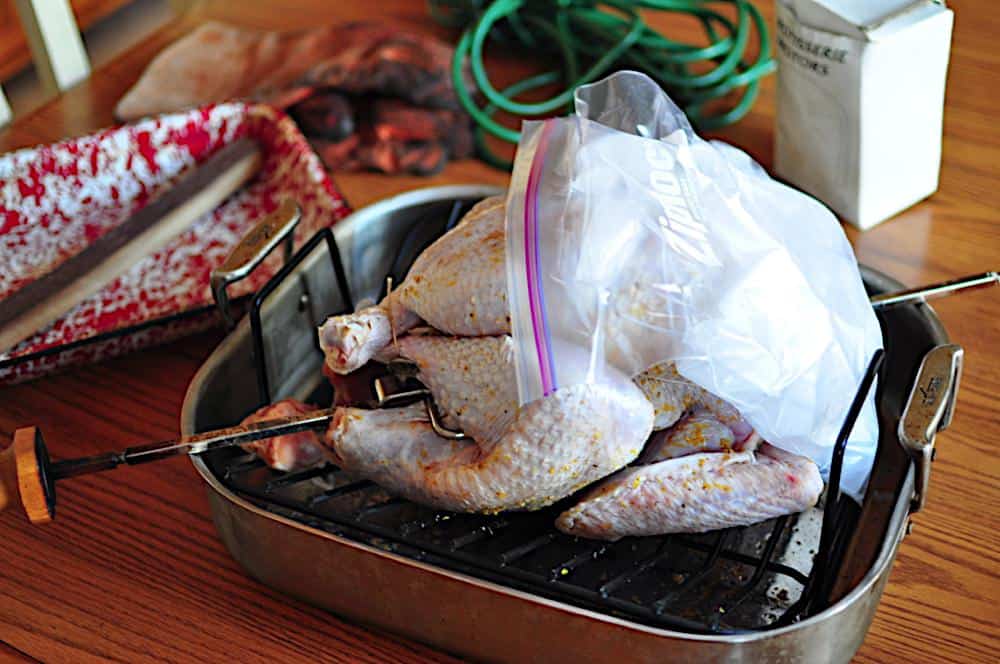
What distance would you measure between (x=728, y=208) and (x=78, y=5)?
1761 millimetres

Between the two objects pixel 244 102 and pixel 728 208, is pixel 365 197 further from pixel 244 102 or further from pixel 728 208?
pixel 728 208

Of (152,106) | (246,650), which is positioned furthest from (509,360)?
(152,106)

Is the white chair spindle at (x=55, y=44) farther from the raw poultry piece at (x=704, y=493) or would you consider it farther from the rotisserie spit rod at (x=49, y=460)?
the raw poultry piece at (x=704, y=493)

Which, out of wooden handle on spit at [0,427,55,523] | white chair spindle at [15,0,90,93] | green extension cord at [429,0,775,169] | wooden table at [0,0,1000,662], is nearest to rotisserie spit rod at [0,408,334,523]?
wooden handle on spit at [0,427,55,523]

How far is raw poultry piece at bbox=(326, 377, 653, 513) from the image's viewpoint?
63cm

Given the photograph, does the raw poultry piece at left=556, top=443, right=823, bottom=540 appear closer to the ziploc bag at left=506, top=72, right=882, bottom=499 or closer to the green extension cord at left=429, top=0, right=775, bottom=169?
the ziploc bag at left=506, top=72, right=882, bottom=499

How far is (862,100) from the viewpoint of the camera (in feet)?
2.99

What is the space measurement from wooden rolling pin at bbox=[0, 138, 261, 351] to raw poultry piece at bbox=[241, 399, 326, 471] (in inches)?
9.7

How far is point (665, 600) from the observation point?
604 mm

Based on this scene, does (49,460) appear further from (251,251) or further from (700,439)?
(700,439)

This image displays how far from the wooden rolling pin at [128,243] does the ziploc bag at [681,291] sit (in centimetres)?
42

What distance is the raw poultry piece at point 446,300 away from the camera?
0.67 metres

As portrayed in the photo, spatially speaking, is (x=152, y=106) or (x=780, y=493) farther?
(x=152, y=106)

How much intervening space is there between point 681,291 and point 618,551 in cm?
18
